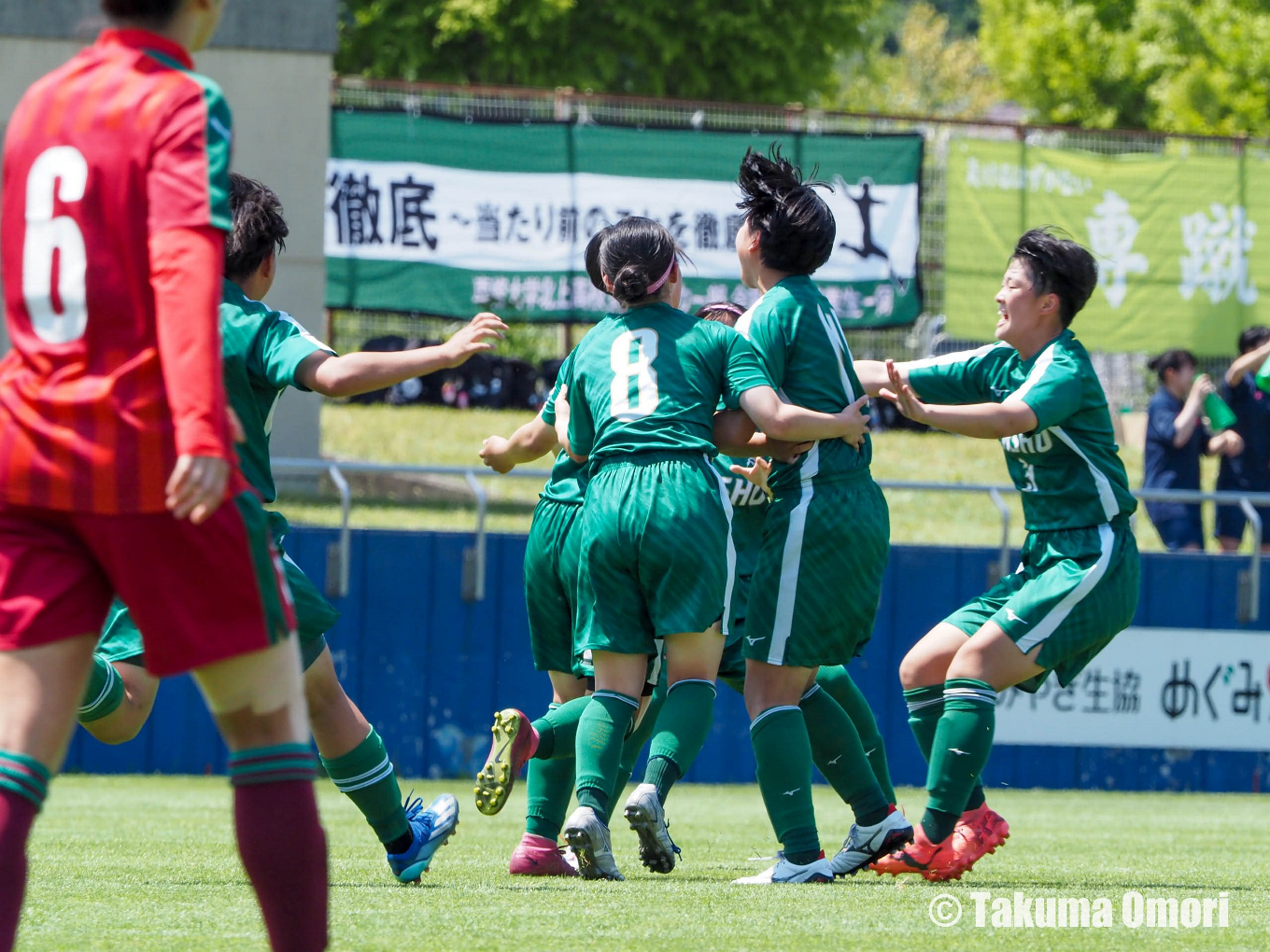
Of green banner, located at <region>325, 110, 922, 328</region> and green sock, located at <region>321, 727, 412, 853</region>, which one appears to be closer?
green sock, located at <region>321, 727, 412, 853</region>

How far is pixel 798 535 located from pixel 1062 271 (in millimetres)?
1243

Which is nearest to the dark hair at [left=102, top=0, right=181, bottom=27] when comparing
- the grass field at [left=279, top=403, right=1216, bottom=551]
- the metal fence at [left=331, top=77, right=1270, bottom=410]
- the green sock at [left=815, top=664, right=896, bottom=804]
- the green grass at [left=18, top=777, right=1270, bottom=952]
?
the green grass at [left=18, top=777, right=1270, bottom=952]

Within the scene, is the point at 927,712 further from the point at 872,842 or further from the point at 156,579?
the point at 156,579

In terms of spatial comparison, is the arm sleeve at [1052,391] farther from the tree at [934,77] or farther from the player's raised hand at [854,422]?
the tree at [934,77]

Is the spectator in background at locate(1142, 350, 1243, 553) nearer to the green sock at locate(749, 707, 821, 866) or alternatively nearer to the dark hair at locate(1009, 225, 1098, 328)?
the dark hair at locate(1009, 225, 1098, 328)

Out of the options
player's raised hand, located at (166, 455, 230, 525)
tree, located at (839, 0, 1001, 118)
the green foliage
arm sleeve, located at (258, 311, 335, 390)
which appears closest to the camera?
player's raised hand, located at (166, 455, 230, 525)

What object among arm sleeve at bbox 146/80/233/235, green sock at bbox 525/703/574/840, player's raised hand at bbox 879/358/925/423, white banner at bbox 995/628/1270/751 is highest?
arm sleeve at bbox 146/80/233/235

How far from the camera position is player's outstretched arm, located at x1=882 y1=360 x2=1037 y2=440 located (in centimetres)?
504

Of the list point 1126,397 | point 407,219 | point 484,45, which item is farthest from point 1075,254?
point 484,45

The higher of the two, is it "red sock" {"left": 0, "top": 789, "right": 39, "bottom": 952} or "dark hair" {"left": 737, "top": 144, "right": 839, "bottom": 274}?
"dark hair" {"left": 737, "top": 144, "right": 839, "bottom": 274}

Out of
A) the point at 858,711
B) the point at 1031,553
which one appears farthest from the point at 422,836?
the point at 1031,553

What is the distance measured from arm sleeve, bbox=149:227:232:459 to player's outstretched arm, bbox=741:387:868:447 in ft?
7.47

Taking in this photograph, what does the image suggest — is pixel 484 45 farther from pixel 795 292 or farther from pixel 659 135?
pixel 795 292

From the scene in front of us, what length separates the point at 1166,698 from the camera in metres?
11.2
